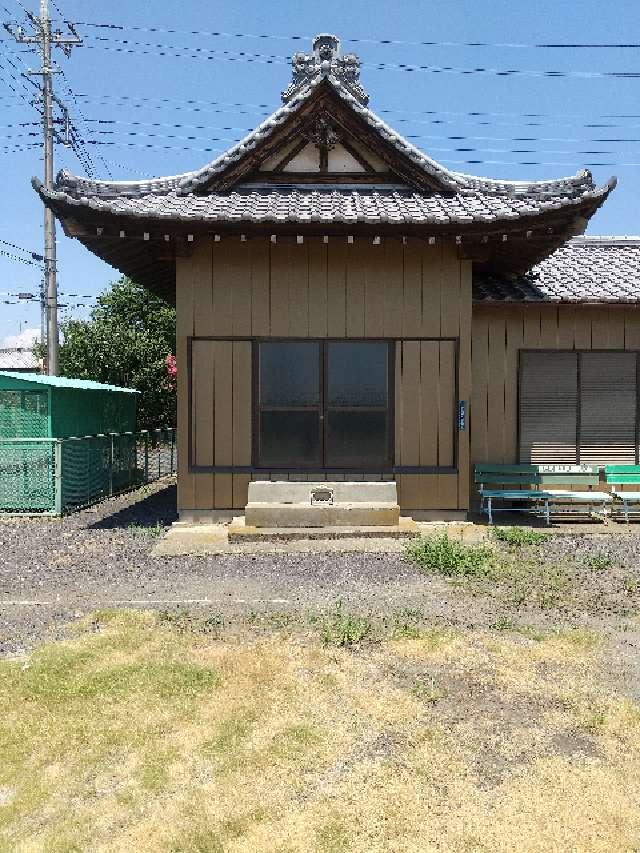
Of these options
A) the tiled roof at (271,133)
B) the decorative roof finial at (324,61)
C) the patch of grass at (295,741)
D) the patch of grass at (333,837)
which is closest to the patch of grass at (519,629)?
the patch of grass at (295,741)

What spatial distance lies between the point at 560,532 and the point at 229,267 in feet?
20.3

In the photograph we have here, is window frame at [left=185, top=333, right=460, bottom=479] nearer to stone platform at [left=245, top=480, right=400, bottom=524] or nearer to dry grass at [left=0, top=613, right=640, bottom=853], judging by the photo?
stone platform at [left=245, top=480, right=400, bottom=524]

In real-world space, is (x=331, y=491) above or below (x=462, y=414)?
below

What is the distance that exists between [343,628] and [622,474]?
24.1 feet

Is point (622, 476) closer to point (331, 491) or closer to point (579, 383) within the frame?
point (579, 383)

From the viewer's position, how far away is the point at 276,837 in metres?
2.52

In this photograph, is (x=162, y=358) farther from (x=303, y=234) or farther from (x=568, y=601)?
(x=568, y=601)

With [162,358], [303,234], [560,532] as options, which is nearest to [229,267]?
[303,234]

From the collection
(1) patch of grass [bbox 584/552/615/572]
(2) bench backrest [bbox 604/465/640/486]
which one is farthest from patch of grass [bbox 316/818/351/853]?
(2) bench backrest [bbox 604/465/640/486]

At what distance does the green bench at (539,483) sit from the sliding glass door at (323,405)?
1871 mm

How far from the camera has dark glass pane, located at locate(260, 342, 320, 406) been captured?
9211mm

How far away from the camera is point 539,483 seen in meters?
10.2

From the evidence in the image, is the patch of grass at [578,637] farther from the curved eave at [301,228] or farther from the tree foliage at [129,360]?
the tree foliage at [129,360]

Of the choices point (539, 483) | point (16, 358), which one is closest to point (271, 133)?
point (539, 483)
